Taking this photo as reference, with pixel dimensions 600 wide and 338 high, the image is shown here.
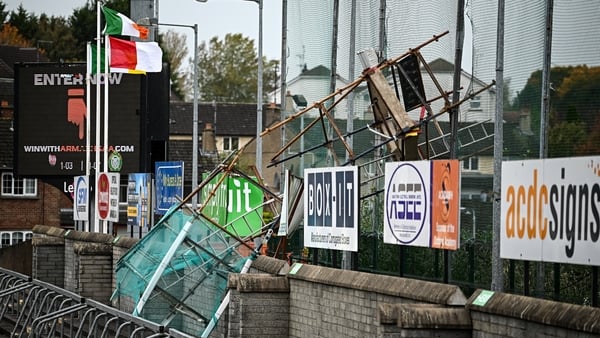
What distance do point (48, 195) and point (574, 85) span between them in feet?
187

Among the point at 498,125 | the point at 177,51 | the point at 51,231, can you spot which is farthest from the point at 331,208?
the point at 177,51

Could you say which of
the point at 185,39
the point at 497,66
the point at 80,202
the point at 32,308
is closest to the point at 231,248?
the point at 32,308

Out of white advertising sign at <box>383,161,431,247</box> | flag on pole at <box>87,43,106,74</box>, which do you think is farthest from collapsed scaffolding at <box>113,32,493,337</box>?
flag on pole at <box>87,43,106,74</box>

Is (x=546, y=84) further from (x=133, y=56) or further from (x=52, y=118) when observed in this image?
(x=52, y=118)

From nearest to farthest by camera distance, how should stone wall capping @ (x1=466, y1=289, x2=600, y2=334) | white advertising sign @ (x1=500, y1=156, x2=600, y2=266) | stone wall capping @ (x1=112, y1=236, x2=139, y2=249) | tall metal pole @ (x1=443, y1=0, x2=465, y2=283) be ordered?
stone wall capping @ (x1=466, y1=289, x2=600, y2=334)
white advertising sign @ (x1=500, y1=156, x2=600, y2=266)
tall metal pole @ (x1=443, y1=0, x2=465, y2=283)
stone wall capping @ (x1=112, y1=236, x2=139, y2=249)

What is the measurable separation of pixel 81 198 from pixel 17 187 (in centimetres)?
3594

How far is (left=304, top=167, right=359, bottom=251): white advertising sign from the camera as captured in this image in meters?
16.7

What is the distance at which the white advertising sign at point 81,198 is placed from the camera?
33.9m

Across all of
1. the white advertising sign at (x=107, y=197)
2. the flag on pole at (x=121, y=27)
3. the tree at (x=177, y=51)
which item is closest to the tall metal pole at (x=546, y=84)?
the white advertising sign at (x=107, y=197)

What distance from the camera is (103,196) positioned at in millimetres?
31531

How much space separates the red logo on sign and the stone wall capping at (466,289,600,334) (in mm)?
18681

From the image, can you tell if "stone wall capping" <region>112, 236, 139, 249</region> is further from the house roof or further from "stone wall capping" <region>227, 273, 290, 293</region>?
the house roof

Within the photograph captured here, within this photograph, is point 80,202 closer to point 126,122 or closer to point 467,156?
point 126,122

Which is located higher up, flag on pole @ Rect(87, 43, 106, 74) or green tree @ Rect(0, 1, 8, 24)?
green tree @ Rect(0, 1, 8, 24)
